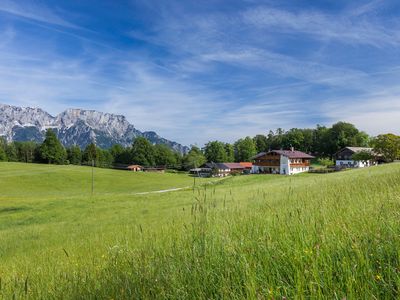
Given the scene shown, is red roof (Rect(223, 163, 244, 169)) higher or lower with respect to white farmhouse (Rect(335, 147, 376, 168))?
lower

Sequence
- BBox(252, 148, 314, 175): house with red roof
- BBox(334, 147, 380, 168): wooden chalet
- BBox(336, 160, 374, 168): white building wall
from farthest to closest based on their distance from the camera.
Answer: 1. BBox(334, 147, 380, 168): wooden chalet
2. BBox(336, 160, 374, 168): white building wall
3. BBox(252, 148, 314, 175): house with red roof

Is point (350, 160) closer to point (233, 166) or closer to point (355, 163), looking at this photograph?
point (355, 163)

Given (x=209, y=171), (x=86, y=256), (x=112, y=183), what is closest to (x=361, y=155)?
(x=209, y=171)

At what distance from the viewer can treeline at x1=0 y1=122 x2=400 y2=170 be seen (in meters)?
130

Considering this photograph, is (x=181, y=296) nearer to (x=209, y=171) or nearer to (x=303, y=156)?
(x=303, y=156)

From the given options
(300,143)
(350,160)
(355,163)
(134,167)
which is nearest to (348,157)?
(350,160)

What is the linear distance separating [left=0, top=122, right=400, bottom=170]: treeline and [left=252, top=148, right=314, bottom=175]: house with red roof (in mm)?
28066

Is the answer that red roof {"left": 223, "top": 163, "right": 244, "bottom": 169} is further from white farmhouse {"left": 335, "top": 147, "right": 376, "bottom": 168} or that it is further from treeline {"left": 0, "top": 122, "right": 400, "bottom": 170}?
white farmhouse {"left": 335, "top": 147, "right": 376, "bottom": 168}

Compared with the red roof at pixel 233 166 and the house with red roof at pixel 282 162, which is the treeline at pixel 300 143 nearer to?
the red roof at pixel 233 166

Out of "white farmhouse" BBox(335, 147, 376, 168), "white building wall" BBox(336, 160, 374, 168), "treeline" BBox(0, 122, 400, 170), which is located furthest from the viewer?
"treeline" BBox(0, 122, 400, 170)

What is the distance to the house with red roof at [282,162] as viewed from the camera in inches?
4129

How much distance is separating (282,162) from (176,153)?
7147 centimetres

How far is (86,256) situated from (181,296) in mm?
4444

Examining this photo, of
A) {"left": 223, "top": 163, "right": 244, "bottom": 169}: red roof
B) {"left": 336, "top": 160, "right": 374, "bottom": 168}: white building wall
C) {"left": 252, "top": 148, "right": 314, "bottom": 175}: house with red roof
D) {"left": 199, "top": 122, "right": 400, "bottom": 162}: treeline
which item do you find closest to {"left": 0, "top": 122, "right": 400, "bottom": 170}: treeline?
{"left": 199, "top": 122, "right": 400, "bottom": 162}: treeline
